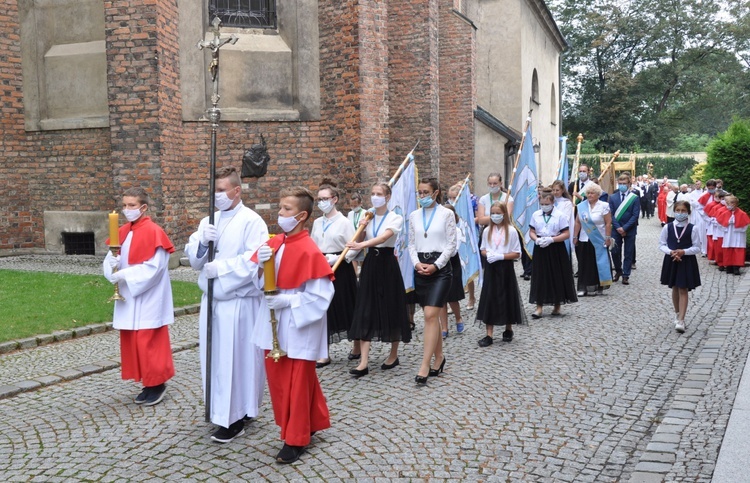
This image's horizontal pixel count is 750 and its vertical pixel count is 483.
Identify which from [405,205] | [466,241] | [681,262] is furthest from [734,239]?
[405,205]

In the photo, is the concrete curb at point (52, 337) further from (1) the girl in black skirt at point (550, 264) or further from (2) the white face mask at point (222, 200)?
(1) the girl in black skirt at point (550, 264)

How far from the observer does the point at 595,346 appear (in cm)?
845

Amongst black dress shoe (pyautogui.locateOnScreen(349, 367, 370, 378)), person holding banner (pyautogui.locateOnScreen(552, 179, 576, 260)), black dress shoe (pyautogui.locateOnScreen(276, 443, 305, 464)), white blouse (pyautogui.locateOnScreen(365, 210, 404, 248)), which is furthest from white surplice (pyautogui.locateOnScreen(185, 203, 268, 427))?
person holding banner (pyautogui.locateOnScreen(552, 179, 576, 260))

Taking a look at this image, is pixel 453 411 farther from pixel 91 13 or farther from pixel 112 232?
pixel 91 13

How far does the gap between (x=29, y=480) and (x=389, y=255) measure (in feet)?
13.2

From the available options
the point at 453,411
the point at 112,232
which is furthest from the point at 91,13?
the point at 453,411

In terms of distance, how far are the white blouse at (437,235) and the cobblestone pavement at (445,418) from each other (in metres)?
1.20

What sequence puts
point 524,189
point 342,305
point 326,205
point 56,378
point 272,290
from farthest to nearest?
point 524,189 < point 342,305 < point 326,205 < point 56,378 < point 272,290

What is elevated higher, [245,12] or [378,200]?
[245,12]

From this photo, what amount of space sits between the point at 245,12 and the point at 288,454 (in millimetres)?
12499

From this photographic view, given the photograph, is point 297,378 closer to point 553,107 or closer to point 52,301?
point 52,301

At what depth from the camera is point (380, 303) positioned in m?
7.48

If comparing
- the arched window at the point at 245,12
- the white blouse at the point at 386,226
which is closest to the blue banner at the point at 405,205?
the white blouse at the point at 386,226

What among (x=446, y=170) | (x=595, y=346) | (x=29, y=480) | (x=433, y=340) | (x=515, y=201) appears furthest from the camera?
(x=446, y=170)
